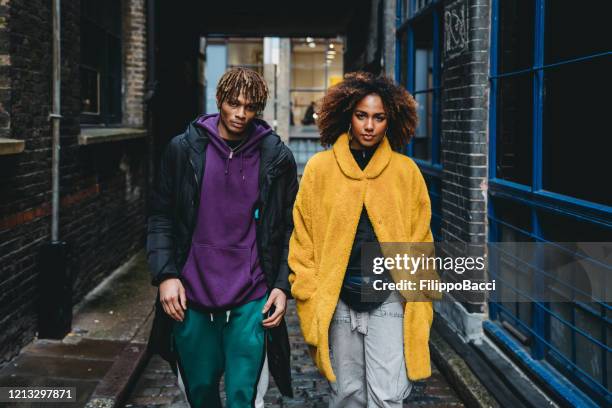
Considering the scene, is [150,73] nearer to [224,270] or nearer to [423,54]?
[423,54]

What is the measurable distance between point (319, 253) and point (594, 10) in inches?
86.1

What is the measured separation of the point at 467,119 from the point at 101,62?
4.74 meters

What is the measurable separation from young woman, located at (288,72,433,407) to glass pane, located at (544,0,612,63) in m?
1.33

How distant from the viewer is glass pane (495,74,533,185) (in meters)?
4.54

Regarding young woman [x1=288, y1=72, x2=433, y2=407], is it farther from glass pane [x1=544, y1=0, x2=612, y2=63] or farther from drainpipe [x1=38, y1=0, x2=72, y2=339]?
drainpipe [x1=38, y1=0, x2=72, y2=339]

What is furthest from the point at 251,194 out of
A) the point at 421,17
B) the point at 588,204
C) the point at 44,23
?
the point at 421,17

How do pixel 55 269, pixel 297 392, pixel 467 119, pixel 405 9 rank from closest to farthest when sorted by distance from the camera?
pixel 297 392, pixel 467 119, pixel 55 269, pixel 405 9

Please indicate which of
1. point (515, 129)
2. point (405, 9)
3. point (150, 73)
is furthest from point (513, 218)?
point (150, 73)

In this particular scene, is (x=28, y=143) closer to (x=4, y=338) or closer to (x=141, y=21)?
(x=4, y=338)

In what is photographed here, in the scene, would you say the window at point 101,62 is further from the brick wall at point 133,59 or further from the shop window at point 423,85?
the shop window at point 423,85

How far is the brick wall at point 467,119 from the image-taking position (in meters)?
5.12

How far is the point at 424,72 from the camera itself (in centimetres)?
823

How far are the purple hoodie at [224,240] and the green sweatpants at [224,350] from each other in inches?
3.5

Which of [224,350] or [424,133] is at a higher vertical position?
[424,133]
